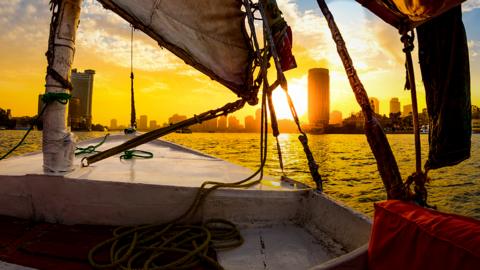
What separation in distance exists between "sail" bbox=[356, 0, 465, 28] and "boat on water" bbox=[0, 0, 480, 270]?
0.01 metres

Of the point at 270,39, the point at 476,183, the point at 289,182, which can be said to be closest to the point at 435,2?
the point at 270,39

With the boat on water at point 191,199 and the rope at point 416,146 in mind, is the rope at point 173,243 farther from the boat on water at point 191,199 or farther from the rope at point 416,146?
the rope at point 416,146

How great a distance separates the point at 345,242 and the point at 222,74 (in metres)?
2.71

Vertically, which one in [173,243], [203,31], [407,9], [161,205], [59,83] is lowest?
[173,243]

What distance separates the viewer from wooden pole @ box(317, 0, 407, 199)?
227 centimetres

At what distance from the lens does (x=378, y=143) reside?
236cm

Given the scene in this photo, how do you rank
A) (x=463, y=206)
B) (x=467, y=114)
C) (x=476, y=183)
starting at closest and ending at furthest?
(x=467, y=114), (x=463, y=206), (x=476, y=183)

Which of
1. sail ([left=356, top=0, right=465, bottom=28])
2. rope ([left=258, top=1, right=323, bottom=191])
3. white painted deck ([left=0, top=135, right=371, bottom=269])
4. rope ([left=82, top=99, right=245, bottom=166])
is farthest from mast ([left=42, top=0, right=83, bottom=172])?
sail ([left=356, top=0, right=465, bottom=28])

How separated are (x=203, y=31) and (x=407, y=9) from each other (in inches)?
103

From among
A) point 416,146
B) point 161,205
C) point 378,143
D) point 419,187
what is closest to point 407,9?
point 378,143

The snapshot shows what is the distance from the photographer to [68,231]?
10.0 ft

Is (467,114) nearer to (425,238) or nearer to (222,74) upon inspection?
(425,238)

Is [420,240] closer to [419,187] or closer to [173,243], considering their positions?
[419,187]

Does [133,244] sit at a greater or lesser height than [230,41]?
lesser
